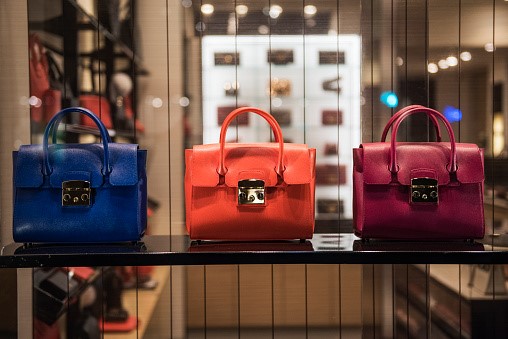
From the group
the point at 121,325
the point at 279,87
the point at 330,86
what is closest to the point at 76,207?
the point at 121,325

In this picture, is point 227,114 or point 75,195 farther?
point 227,114

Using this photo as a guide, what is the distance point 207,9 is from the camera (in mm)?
1744

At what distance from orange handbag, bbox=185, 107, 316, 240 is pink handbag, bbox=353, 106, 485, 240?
15 cm

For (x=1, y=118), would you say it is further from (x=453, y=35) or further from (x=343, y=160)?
(x=453, y=35)

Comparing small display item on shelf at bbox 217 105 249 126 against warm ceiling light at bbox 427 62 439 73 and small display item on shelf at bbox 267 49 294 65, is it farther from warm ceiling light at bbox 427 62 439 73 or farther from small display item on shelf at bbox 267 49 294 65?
warm ceiling light at bbox 427 62 439 73

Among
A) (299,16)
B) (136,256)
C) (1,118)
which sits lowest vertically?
(136,256)

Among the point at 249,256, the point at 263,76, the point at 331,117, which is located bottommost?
the point at 249,256

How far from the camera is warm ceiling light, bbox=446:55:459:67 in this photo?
175cm

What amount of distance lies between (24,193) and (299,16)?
97 cm

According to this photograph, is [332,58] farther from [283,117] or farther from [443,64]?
[443,64]

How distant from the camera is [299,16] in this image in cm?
175

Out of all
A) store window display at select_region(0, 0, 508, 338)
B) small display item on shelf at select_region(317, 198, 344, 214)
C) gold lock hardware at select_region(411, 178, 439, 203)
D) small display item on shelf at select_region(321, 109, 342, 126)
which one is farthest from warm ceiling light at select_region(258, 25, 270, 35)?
gold lock hardware at select_region(411, 178, 439, 203)

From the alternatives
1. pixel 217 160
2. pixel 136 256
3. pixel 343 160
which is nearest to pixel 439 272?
pixel 343 160

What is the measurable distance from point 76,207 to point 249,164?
1.38 ft
